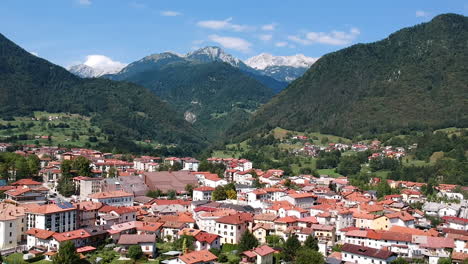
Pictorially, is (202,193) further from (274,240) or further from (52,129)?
(52,129)

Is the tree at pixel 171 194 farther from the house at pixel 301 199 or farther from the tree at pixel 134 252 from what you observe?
the tree at pixel 134 252

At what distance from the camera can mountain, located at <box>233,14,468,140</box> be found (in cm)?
14309

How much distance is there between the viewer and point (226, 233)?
5138cm

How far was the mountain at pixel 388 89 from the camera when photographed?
469 feet

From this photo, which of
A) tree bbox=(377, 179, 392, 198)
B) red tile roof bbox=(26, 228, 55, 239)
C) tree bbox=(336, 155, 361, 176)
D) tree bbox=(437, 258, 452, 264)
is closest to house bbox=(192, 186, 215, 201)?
tree bbox=(377, 179, 392, 198)

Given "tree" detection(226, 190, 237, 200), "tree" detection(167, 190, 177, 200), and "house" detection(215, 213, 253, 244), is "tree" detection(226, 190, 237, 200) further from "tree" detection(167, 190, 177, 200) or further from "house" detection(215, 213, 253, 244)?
"house" detection(215, 213, 253, 244)

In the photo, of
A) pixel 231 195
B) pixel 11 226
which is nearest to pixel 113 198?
pixel 231 195

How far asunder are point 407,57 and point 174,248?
14529 cm

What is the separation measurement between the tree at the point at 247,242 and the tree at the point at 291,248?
3149 millimetres

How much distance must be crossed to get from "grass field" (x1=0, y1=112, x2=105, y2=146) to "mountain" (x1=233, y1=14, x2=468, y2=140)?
53218mm

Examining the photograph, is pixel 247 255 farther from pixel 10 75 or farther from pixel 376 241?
pixel 10 75

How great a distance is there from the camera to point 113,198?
64.5 metres

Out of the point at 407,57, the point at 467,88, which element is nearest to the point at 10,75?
the point at 407,57

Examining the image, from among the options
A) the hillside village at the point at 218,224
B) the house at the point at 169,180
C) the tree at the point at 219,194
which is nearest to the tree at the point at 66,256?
the hillside village at the point at 218,224
